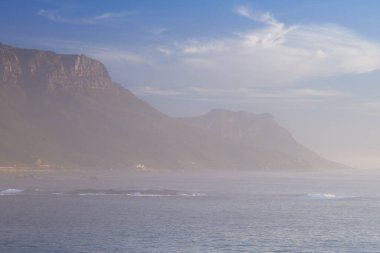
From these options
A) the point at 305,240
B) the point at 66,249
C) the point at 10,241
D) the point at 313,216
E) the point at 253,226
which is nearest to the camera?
the point at 66,249

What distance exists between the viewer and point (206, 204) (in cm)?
14438

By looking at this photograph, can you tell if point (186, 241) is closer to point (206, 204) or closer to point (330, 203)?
point (206, 204)

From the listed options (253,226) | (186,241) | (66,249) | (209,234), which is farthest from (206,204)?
(66,249)

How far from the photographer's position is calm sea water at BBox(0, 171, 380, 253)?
79500 millimetres

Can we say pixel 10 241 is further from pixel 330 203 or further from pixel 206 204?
pixel 330 203

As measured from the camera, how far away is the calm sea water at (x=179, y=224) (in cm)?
7950

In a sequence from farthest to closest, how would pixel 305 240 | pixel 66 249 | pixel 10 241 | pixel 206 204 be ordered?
pixel 206 204 → pixel 305 240 → pixel 10 241 → pixel 66 249

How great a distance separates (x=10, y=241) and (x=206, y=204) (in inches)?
2753

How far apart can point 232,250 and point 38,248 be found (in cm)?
2293

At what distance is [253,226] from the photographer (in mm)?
102188

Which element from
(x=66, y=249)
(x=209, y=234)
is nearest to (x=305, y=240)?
(x=209, y=234)

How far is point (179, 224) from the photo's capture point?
335 feet

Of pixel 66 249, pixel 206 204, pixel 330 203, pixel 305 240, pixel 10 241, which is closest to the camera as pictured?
pixel 66 249

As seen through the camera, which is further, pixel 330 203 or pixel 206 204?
pixel 330 203
